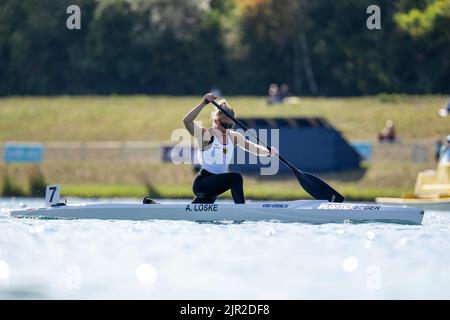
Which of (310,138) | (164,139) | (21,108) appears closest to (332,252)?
(310,138)

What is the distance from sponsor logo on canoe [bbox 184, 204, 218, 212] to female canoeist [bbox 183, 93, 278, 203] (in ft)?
0.74

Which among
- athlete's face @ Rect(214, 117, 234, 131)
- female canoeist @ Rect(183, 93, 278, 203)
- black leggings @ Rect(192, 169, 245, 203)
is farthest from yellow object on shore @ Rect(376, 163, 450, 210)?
athlete's face @ Rect(214, 117, 234, 131)

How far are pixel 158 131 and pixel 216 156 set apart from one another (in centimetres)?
3392

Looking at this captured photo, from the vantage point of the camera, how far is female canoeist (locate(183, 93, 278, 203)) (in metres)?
22.6

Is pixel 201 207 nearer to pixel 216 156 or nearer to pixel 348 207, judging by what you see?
pixel 216 156

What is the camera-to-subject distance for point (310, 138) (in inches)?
1772

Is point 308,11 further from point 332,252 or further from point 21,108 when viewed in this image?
point 332,252

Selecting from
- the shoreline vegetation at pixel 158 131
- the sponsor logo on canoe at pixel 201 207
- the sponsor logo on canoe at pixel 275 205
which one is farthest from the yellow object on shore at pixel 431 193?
the sponsor logo on canoe at pixel 201 207

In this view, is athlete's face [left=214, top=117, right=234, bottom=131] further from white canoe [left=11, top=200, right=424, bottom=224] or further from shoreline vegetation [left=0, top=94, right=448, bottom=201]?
shoreline vegetation [left=0, top=94, right=448, bottom=201]

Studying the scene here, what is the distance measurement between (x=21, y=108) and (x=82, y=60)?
1122 cm

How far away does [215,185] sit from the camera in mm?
22984

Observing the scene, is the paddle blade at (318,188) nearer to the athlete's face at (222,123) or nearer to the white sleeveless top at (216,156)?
the white sleeveless top at (216,156)

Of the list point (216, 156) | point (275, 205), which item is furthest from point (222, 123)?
point (275, 205)

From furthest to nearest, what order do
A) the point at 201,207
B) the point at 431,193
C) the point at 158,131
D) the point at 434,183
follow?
the point at 158,131
the point at 434,183
the point at 431,193
the point at 201,207
